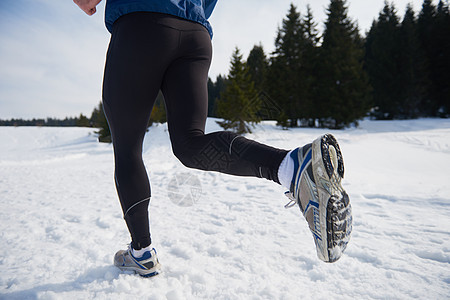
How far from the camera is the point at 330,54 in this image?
47.9 ft

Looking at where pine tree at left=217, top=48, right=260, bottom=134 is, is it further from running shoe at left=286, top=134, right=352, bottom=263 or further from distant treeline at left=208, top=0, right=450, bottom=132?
running shoe at left=286, top=134, right=352, bottom=263

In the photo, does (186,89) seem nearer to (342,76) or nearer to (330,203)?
(330,203)

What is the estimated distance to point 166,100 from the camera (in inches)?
40.8

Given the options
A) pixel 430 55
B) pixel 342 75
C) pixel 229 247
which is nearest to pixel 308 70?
pixel 342 75

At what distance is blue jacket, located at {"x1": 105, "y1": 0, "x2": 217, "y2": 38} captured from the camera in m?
0.84

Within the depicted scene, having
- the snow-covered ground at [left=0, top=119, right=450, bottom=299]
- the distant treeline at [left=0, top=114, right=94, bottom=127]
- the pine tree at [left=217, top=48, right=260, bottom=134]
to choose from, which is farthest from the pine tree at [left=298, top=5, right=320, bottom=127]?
the distant treeline at [left=0, top=114, right=94, bottom=127]

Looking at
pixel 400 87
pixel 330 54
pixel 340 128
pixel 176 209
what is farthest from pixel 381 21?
pixel 176 209

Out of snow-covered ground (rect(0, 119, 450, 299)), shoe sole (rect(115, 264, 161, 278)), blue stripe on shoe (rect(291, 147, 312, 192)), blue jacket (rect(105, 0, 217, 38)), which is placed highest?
blue jacket (rect(105, 0, 217, 38))

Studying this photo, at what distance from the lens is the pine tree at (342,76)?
46.6 ft

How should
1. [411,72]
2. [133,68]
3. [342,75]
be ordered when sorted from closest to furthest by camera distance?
[133,68], [342,75], [411,72]

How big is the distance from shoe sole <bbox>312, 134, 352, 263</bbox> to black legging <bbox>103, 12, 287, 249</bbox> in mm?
133

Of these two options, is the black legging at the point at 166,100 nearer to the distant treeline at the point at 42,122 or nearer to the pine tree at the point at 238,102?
the pine tree at the point at 238,102

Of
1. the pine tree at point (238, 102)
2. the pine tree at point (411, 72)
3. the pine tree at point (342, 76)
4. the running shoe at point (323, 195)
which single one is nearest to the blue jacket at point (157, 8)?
the running shoe at point (323, 195)

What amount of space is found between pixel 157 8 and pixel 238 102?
388 inches
